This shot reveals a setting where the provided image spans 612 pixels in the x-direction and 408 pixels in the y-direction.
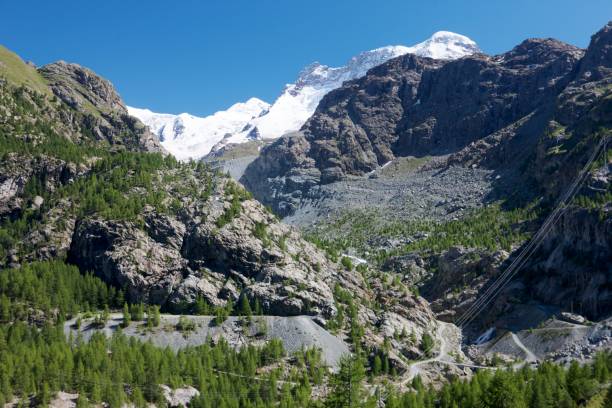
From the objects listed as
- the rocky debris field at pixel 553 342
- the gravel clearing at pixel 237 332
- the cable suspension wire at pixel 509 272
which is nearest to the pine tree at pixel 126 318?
the gravel clearing at pixel 237 332

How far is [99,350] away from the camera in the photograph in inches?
4567

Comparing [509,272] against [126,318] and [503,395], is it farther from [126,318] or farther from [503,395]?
[126,318]

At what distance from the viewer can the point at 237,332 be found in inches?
5541

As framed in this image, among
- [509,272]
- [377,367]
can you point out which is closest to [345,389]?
[377,367]

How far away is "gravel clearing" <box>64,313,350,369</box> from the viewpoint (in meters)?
135

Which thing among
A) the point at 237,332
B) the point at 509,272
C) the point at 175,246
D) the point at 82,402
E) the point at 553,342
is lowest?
the point at 553,342

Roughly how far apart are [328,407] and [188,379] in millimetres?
45934

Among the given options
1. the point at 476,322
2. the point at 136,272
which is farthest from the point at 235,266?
the point at 476,322

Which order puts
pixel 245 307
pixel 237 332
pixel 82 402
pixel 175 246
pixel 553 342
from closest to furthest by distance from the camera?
pixel 82 402, pixel 553 342, pixel 237 332, pixel 245 307, pixel 175 246

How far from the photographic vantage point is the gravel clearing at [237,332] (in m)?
135

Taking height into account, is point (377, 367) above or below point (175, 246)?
below

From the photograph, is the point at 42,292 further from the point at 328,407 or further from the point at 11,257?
the point at 328,407

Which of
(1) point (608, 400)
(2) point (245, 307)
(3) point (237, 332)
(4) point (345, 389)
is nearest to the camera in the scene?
(4) point (345, 389)

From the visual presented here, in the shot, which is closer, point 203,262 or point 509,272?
point 203,262
